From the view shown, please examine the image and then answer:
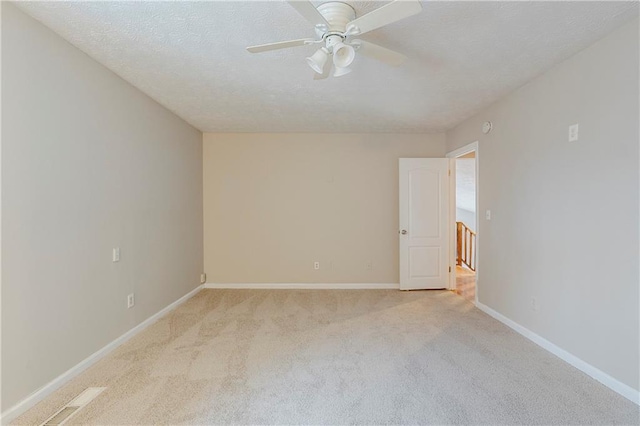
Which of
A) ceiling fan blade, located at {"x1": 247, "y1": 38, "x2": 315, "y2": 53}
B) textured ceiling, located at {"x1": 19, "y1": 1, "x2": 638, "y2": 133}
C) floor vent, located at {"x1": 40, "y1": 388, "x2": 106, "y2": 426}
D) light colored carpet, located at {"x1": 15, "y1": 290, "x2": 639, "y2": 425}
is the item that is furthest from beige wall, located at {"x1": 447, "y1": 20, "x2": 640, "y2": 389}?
floor vent, located at {"x1": 40, "y1": 388, "x2": 106, "y2": 426}

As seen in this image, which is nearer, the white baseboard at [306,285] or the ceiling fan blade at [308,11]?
the ceiling fan blade at [308,11]

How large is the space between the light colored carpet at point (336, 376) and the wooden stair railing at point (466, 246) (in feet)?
11.2

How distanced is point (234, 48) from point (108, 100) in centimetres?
129

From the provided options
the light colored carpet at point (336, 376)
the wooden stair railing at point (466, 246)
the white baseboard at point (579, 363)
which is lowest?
the light colored carpet at point (336, 376)

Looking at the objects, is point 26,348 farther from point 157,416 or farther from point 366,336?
point 366,336

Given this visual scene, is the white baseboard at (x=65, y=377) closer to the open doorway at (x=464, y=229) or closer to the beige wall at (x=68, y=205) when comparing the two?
the beige wall at (x=68, y=205)

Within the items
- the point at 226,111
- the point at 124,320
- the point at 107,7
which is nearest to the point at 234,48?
the point at 107,7

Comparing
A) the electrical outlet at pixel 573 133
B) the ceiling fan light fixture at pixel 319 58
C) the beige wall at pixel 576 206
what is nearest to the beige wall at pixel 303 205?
the beige wall at pixel 576 206

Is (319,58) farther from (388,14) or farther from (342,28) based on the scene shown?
(388,14)

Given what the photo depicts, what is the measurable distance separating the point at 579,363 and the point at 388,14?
284 centimetres

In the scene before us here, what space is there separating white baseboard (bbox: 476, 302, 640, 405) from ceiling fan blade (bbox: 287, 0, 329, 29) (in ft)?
9.75

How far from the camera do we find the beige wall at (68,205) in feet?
5.97

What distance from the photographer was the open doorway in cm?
458

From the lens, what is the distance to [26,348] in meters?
1.89
